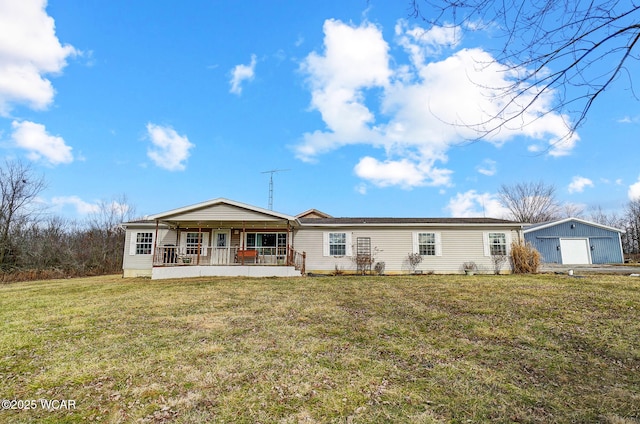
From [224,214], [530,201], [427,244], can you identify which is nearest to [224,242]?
[224,214]

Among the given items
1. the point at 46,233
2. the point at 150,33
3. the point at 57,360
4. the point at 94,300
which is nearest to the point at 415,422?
the point at 57,360

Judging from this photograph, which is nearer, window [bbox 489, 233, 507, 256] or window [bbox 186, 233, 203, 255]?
window [bbox 489, 233, 507, 256]

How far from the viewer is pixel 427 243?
1619cm

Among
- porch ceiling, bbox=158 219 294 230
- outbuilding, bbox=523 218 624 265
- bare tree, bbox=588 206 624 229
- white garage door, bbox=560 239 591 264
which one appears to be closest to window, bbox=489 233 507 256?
outbuilding, bbox=523 218 624 265

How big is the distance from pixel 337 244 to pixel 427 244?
470cm

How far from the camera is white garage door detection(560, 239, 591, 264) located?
2280 centimetres

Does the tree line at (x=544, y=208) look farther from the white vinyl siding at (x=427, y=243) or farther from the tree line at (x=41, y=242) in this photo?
the tree line at (x=41, y=242)

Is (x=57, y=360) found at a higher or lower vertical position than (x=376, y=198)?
lower

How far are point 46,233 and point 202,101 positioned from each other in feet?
64.8

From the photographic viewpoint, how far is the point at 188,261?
16359mm

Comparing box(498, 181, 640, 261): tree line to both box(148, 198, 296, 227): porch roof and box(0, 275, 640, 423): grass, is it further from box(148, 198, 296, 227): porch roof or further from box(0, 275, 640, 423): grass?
box(148, 198, 296, 227): porch roof

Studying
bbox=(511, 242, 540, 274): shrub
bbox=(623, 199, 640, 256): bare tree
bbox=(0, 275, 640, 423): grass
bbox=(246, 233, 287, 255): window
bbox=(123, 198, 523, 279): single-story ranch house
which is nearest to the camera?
bbox=(0, 275, 640, 423): grass

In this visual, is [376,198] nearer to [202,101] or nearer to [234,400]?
[202,101]

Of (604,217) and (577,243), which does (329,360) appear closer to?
(577,243)
